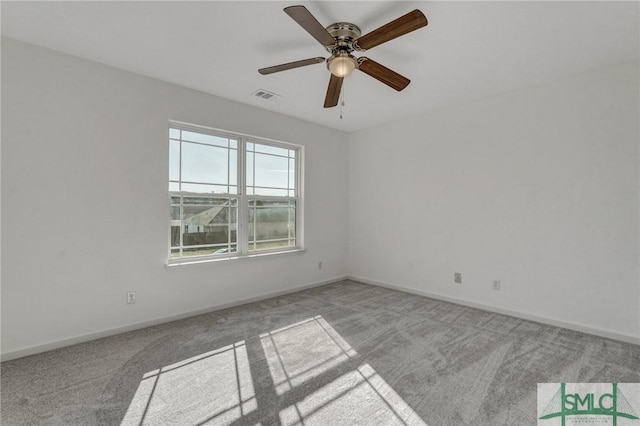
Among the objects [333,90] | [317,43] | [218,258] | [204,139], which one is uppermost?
[317,43]

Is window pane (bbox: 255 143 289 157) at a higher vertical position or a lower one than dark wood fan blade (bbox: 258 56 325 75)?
lower

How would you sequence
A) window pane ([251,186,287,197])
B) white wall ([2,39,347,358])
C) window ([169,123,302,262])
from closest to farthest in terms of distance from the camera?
white wall ([2,39,347,358]) < window ([169,123,302,262]) < window pane ([251,186,287,197])

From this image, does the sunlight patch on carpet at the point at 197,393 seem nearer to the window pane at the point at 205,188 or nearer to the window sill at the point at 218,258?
the window sill at the point at 218,258

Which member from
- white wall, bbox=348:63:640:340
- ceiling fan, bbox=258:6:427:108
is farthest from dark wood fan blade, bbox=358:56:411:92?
white wall, bbox=348:63:640:340

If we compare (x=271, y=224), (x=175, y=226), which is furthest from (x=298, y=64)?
(x=271, y=224)

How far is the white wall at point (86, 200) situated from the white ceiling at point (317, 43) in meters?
0.30

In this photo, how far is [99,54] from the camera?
2.74 meters

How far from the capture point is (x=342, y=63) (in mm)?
2279

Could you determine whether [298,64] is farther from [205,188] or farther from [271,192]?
[271,192]

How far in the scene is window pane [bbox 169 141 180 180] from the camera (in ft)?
11.3

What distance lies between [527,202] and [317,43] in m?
2.87

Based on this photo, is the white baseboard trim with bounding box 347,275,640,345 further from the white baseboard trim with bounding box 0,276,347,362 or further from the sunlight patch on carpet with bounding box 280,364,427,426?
the sunlight patch on carpet with bounding box 280,364,427,426

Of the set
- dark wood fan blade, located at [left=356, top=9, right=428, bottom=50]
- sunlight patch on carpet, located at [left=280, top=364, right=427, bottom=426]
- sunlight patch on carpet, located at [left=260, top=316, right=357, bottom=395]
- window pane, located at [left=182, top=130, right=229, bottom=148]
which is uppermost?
dark wood fan blade, located at [left=356, top=9, right=428, bottom=50]

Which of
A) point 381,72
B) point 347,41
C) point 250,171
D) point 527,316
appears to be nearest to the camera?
point 347,41
